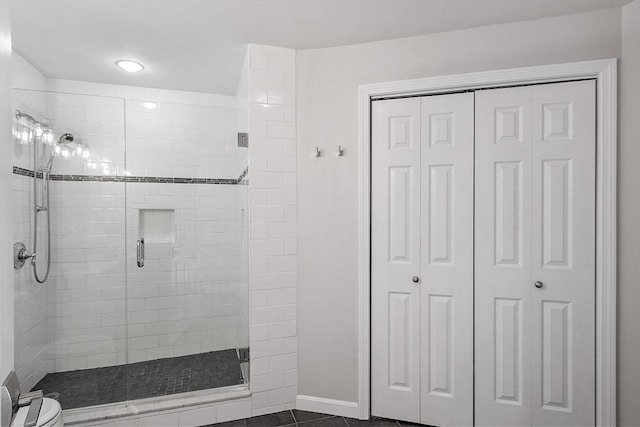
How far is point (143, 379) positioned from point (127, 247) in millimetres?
897

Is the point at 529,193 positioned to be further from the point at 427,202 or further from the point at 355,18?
the point at 355,18

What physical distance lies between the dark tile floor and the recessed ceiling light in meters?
2.72

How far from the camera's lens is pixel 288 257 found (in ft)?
8.45

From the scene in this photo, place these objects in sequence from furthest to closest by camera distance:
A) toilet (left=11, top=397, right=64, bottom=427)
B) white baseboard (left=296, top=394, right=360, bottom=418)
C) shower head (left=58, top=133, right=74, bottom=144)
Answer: white baseboard (left=296, top=394, right=360, bottom=418)
shower head (left=58, top=133, right=74, bottom=144)
toilet (left=11, top=397, right=64, bottom=427)

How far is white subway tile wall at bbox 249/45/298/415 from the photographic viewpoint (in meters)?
2.50

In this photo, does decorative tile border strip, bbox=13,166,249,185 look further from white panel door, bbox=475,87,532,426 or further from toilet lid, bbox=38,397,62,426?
white panel door, bbox=475,87,532,426

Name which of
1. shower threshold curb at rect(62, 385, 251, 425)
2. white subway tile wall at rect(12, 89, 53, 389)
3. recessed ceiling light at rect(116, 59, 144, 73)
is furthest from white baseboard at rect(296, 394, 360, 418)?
recessed ceiling light at rect(116, 59, 144, 73)

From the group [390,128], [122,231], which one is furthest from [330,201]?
[122,231]

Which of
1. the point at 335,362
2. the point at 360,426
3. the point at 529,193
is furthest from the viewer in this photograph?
the point at 335,362

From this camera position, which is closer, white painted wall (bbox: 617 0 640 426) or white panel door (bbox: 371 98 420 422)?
white painted wall (bbox: 617 0 640 426)

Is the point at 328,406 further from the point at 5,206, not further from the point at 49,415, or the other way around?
the point at 5,206

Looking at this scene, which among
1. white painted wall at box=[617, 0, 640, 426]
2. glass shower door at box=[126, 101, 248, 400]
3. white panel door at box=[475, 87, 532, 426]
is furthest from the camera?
glass shower door at box=[126, 101, 248, 400]

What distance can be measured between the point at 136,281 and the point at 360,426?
1.79 meters

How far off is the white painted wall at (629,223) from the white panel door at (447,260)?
772mm
